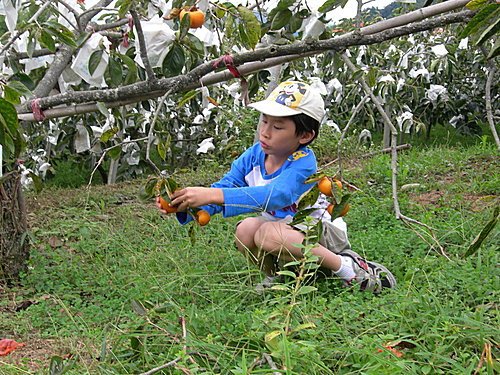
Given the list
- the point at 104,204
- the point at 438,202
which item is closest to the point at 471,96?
the point at 438,202

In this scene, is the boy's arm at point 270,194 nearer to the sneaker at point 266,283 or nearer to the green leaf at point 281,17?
the sneaker at point 266,283

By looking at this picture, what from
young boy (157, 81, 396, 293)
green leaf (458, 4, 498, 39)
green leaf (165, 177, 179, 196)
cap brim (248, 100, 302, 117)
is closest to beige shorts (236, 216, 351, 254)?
young boy (157, 81, 396, 293)

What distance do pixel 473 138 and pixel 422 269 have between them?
4.46 m

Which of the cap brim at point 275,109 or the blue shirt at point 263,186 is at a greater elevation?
the cap brim at point 275,109

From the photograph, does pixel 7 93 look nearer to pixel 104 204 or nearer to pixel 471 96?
pixel 104 204

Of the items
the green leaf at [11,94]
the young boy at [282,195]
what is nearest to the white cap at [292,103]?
the young boy at [282,195]

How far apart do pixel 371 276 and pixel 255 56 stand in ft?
2.96

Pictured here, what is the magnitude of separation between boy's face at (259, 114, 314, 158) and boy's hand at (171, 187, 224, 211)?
0.88 ft

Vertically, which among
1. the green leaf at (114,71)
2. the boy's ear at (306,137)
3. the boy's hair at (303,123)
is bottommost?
the boy's ear at (306,137)

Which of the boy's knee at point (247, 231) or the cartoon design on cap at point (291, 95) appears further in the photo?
the boy's knee at point (247, 231)

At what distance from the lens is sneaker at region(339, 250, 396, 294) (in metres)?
2.44

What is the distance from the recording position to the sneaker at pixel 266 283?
226 cm

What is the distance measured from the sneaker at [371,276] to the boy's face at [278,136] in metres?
0.45

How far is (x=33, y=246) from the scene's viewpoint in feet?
10.9
